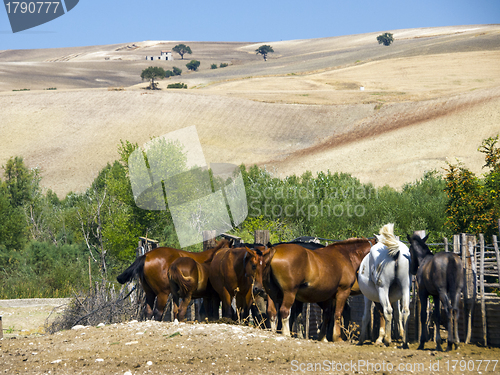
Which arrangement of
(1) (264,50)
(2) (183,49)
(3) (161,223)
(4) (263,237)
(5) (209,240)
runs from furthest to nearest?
(2) (183,49) → (1) (264,50) → (3) (161,223) → (5) (209,240) → (4) (263,237)

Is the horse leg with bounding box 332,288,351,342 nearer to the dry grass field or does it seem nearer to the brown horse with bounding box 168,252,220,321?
→ the brown horse with bounding box 168,252,220,321

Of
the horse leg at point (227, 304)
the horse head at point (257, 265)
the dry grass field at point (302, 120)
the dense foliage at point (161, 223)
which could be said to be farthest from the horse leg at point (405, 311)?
the dry grass field at point (302, 120)

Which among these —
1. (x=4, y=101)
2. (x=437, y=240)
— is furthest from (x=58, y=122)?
(x=437, y=240)

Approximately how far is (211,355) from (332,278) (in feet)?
9.03

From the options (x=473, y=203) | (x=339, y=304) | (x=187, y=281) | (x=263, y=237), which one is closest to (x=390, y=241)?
(x=339, y=304)

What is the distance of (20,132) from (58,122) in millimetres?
5550

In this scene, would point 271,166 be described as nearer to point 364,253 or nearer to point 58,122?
point 58,122

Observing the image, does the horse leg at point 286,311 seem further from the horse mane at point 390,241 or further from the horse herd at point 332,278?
the horse mane at point 390,241

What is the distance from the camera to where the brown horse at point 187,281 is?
1001 cm

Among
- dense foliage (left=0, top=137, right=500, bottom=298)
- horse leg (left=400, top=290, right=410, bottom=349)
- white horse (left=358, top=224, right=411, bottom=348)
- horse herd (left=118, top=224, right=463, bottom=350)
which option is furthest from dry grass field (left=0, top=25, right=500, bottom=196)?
horse leg (left=400, top=290, right=410, bottom=349)

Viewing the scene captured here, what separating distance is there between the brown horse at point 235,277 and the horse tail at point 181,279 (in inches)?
16.3

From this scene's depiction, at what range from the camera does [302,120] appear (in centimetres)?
→ 6981

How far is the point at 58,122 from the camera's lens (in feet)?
235

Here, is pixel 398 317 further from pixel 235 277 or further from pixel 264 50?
pixel 264 50
